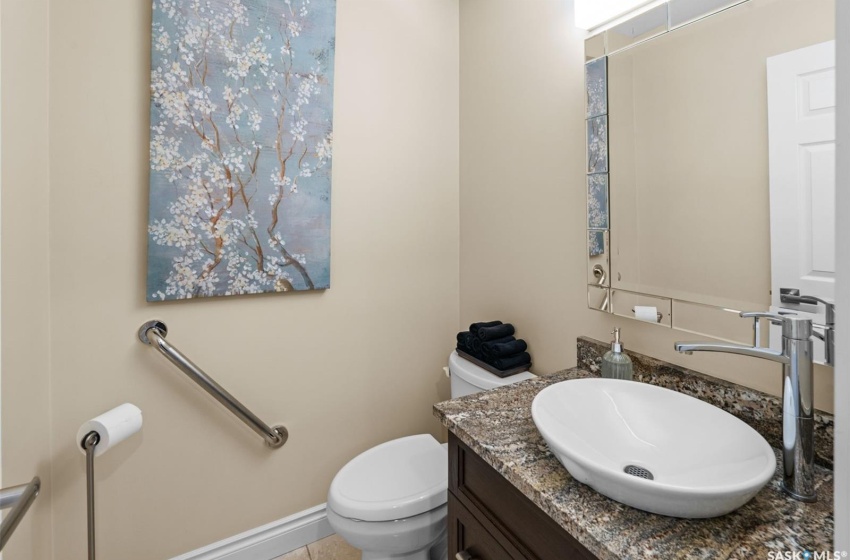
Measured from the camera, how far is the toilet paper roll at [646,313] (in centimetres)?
114

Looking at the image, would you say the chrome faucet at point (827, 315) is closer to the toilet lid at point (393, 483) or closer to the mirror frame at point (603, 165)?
the mirror frame at point (603, 165)

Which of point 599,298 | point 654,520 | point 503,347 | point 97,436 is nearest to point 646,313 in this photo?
point 599,298

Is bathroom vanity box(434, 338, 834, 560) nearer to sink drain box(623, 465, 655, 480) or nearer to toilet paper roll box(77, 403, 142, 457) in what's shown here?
sink drain box(623, 465, 655, 480)

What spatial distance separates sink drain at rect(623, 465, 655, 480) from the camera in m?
0.82

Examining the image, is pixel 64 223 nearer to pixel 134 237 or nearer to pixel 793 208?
pixel 134 237

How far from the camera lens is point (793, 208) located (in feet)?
2.85

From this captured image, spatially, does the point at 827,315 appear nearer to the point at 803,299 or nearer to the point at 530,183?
the point at 803,299

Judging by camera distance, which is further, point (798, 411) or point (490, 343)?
point (490, 343)

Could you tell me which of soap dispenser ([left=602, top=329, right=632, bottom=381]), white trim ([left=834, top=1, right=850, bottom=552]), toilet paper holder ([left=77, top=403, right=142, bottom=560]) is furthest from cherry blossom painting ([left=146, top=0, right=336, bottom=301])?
white trim ([left=834, top=1, right=850, bottom=552])

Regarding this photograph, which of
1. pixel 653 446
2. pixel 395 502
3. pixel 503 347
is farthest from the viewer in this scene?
pixel 503 347

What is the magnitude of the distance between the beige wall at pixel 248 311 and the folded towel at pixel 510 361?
1.57ft

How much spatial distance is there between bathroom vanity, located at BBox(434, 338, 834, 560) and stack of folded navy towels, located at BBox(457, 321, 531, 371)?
0.87ft

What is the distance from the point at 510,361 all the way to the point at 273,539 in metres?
1.14

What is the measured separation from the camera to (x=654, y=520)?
67cm
